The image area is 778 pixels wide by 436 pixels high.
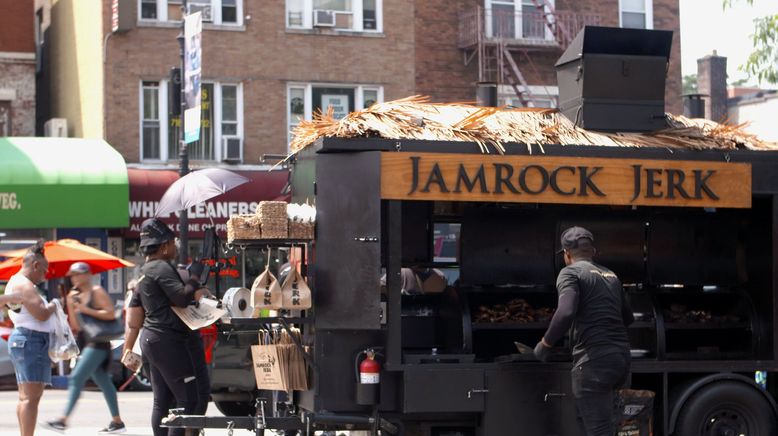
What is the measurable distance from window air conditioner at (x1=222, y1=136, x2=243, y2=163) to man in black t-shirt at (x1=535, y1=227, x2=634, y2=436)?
61.7 ft

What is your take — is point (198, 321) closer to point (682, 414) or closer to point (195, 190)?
point (682, 414)

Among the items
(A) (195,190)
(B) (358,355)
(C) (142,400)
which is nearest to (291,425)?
(B) (358,355)

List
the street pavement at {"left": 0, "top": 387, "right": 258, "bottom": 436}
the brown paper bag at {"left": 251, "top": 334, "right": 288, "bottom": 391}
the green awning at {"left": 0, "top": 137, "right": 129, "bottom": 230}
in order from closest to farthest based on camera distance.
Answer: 1. the brown paper bag at {"left": 251, "top": 334, "right": 288, "bottom": 391}
2. the street pavement at {"left": 0, "top": 387, "right": 258, "bottom": 436}
3. the green awning at {"left": 0, "top": 137, "right": 129, "bottom": 230}

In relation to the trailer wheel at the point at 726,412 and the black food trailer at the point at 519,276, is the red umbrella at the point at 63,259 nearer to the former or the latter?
the black food trailer at the point at 519,276

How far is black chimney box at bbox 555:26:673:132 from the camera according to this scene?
9.80 m

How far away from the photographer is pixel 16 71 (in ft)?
91.9

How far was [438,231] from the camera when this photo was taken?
10.8 m

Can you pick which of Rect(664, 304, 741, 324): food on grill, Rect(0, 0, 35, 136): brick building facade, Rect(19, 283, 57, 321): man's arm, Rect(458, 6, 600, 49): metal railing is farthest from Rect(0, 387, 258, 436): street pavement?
Rect(458, 6, 600, 49): metal railing

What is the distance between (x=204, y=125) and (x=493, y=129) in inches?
732

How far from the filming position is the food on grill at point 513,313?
9.88 metres

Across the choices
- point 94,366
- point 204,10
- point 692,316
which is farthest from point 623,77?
point 204,10

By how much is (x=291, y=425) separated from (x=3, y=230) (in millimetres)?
16823

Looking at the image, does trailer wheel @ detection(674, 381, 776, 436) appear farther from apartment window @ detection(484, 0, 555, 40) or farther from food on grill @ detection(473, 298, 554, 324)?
apartment window @ detection(484, 0, 555, 40)

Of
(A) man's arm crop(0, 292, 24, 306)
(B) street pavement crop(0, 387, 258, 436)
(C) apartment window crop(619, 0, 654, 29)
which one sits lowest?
(B) street pavement crop(0, 387, 258, 436)
